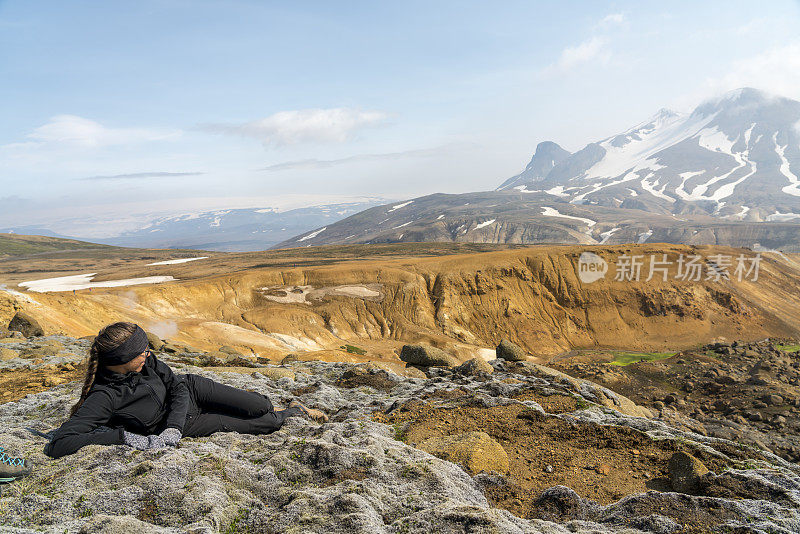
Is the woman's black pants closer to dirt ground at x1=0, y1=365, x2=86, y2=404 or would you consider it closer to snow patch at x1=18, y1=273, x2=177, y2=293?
dirt ground at x1=0, y1=365, x2=86, y2=404

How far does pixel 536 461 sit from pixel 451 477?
99.9 inches

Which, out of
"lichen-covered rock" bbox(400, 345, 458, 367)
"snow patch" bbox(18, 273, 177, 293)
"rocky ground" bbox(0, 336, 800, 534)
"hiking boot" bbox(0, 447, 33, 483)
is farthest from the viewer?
"snow patch" bbox(18, 273, 177, 293)

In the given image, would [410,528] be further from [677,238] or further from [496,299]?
[677,238]

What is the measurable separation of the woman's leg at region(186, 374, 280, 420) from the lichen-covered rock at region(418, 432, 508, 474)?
11.0ft

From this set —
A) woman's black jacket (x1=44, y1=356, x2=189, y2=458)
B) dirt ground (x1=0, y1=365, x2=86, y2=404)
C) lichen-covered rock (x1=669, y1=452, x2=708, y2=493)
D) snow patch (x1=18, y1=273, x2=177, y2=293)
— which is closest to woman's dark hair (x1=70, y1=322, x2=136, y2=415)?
woman's black jacket (x1=44, y1=356, x2=189, y2=458)

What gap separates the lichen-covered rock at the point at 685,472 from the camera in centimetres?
665

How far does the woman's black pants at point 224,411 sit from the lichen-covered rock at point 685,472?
7.41 m

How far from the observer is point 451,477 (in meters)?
6.30

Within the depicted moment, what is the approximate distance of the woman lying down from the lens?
5.77 metres

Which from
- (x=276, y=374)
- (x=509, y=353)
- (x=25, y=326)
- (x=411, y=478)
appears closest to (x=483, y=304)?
(x=509, y=353)

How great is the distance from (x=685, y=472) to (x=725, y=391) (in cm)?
2701

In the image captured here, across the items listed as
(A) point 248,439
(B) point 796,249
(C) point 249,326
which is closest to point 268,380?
(A) point 248,439

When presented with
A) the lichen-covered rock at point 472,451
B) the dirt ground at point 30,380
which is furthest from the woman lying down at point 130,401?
the dirt ground at point 30,380

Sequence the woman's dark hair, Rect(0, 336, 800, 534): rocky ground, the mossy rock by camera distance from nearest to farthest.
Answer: Rect(0, 336, 800, 534): rocky ground, the woman's dark hair, the mossy rock
